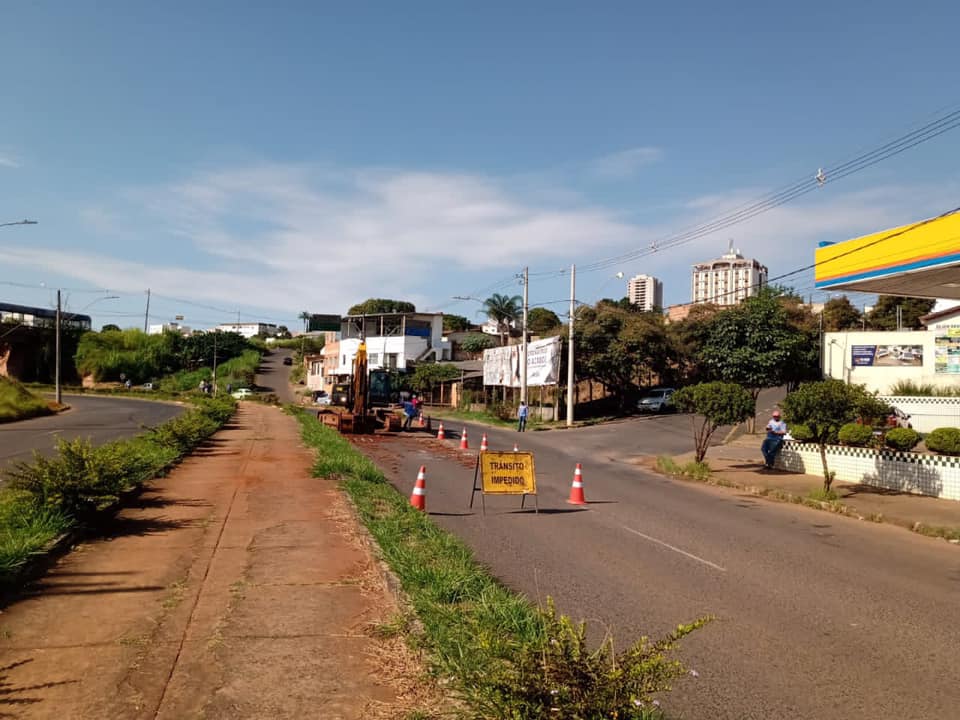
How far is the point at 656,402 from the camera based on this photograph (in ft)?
141

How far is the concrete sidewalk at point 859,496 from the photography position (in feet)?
40.8

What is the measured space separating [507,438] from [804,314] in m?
26.1

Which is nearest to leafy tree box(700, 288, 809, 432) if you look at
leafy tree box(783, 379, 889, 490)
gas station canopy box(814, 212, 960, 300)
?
gas station canopy box(814, 212, 960, 300)

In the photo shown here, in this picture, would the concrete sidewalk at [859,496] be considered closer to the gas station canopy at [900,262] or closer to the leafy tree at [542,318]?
the gas station canopy at [900,262]

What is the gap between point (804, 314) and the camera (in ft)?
158

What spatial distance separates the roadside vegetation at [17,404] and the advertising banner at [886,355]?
123ft

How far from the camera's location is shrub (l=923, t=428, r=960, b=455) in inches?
629

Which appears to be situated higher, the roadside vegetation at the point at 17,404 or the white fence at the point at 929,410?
the white fence at the point at 929,410

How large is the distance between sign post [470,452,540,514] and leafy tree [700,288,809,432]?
2609cm

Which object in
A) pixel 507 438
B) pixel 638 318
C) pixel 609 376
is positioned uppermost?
pixel 638 318

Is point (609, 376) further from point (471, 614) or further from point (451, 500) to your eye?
point (471, 614)

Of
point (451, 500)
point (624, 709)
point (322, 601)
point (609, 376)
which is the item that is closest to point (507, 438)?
point (609, 376)

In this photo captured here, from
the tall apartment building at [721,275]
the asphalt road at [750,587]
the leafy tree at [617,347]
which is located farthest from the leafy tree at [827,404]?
the tall apartment building at [721,275]

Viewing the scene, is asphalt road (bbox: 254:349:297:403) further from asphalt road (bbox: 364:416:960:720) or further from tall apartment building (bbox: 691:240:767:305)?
tall apartment building (bbox: 691:240:767:305)
